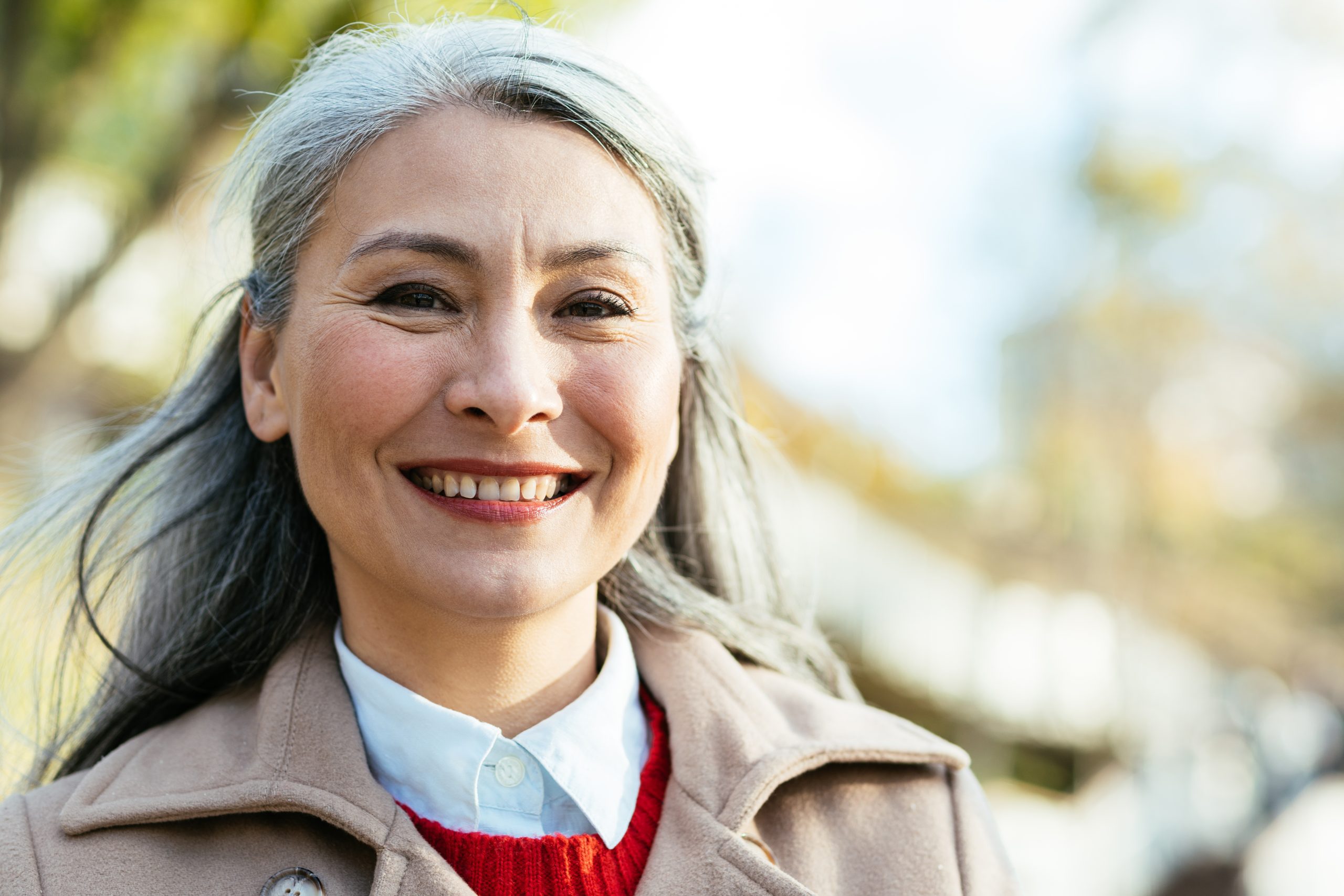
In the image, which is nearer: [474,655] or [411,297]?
[411,297]

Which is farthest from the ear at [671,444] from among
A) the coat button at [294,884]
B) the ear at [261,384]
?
the coat button at [294,884]

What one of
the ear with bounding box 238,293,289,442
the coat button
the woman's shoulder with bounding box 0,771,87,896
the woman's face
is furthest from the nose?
the woman's shoulder with bounding box 0,771,87,896

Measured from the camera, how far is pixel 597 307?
6.46ft

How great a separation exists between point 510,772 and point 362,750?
0.78 ft

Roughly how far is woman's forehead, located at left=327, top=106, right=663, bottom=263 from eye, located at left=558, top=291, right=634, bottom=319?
8 cm

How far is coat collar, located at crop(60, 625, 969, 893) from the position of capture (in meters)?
1.83

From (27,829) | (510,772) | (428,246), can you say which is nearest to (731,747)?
(510,772)

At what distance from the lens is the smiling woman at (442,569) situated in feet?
6.04

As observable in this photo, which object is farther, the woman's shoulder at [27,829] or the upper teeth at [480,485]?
the upper teeth at [480,485]

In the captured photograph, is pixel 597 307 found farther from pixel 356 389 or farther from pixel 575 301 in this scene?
pixel 356 389

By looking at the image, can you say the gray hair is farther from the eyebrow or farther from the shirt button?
the shirt button

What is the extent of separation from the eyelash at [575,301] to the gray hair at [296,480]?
236mm

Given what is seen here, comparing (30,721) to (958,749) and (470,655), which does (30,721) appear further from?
(958,749)

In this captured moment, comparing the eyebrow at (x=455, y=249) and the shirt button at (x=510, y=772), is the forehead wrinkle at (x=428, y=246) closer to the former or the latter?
the eyebrow at (x=455, y=249)
